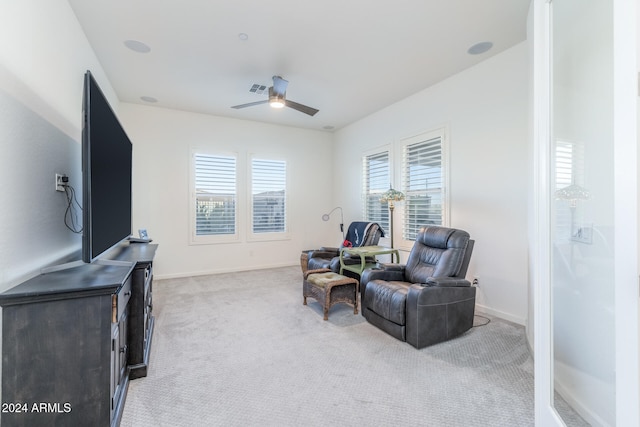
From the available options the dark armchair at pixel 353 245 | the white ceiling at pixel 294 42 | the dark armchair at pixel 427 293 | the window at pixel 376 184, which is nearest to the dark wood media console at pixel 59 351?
the dark armchair at pixel 427 293

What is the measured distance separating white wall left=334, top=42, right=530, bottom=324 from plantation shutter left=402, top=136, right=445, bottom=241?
0.22 m

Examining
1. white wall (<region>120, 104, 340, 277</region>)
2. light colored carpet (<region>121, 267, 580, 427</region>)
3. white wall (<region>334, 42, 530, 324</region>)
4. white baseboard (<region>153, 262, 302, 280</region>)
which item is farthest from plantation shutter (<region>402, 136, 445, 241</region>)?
white baseboard (<region>153, 262, 302, 280</region>)

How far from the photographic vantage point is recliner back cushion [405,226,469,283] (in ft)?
9.48

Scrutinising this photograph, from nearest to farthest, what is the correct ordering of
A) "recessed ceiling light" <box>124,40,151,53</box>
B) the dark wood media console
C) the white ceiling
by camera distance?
the dark wood media console, the white ceiling, "recessed ceiling light" <box>124,40,151,53</box>

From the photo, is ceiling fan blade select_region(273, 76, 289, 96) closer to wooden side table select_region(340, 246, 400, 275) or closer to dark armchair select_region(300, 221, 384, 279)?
wooden side table select_region(340, 246, 400, 275)

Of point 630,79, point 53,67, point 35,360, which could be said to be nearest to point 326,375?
point 35,360

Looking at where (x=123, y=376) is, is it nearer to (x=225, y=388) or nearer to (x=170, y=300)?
(x=225, y=388)

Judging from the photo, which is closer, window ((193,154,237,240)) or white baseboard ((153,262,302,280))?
white baseboard ((153,262,302,280))

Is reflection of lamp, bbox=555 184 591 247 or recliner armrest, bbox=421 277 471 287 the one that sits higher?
reflection of lamp, bbox=555 184 591 247

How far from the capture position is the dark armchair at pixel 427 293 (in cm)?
258

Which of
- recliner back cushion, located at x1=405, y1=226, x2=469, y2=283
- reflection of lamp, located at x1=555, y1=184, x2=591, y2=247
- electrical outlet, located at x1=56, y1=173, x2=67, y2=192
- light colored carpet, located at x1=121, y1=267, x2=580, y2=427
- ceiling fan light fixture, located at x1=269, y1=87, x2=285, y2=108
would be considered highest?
ceiling fan light fixture, located at x1=269, y1=87, x2=285, y2=108

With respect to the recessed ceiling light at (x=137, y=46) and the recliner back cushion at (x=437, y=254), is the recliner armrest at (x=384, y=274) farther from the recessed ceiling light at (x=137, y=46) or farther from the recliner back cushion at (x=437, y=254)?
the recessed ceiling light at (x=137, y=46)

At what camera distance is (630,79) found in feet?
3.20

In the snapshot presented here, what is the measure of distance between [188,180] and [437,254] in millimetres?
4436
